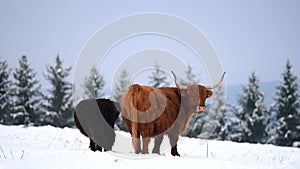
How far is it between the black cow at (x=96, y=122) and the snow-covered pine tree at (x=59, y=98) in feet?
90.7

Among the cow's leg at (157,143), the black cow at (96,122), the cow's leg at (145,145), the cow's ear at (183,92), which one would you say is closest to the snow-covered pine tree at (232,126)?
the cow's ear at (183,92)

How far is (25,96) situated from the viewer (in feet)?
116

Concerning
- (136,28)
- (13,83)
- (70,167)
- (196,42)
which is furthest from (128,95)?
(13,83)

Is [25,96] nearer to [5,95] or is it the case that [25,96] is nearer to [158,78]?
[5,95]

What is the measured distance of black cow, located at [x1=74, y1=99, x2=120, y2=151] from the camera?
851 centimetres

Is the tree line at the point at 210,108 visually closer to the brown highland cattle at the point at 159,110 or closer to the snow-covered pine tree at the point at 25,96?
the snow-covered pine tree at the point at 25,96

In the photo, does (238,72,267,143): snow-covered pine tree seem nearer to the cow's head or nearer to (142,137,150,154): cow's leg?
the cow's head

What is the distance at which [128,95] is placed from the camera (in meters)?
8.29

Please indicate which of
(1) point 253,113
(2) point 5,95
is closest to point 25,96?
(2) point 5,95

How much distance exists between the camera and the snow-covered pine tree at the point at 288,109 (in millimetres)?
32013

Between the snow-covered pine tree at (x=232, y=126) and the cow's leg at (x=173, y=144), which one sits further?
the snow-covered pine tree at (x=232, y=126)

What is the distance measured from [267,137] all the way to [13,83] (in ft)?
84.6

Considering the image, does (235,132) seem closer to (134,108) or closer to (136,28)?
(136,28)

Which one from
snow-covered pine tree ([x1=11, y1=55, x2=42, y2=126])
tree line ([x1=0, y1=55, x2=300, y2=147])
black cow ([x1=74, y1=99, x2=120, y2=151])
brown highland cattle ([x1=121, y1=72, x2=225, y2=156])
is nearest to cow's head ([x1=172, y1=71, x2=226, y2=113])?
brown highland cattle ([x1=121, y1=72, x2=225, y2=156])
